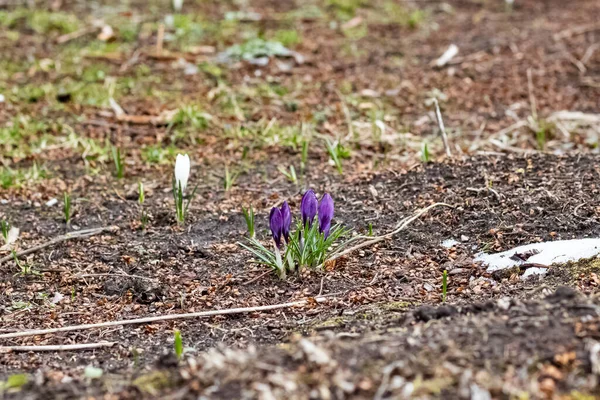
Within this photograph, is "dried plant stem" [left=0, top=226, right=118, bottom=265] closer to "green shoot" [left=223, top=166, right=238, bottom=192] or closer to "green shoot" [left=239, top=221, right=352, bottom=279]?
"green shoot" [left=223, top=166, right=238, bottom=192]

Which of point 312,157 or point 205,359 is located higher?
point 205,359

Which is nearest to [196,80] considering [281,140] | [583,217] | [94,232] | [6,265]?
[281,140]

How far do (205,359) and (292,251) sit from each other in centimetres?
113

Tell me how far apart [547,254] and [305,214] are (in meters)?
0.95

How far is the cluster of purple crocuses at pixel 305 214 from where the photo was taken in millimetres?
2959

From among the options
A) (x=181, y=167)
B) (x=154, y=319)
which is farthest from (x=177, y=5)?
(x=154, y=319)

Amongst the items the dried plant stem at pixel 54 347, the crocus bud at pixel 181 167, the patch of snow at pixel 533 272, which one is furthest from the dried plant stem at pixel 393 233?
the dried plant stem at pixel 54 347

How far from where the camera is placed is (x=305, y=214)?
118 inches

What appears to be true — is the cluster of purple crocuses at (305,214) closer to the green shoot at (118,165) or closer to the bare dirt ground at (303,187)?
the bare dirt ground at (303,187)

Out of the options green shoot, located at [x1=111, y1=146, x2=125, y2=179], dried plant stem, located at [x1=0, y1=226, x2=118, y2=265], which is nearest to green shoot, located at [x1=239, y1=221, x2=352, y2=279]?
dried plant stem, located at [x1=0, y1=226, x2=118, y2=265]

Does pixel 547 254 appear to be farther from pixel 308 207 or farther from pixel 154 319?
pixel 154 319

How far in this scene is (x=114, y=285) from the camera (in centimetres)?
316

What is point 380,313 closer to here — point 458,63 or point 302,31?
point 458,63

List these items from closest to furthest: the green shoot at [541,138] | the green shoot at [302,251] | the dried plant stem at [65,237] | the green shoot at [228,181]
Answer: the green shoot at [302,251] → the dried plant stem at [65,237] → the green shoot at [228,181] → the green shoot at [541,138]
